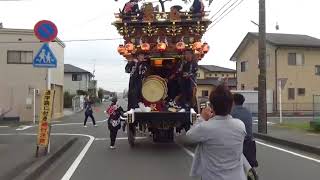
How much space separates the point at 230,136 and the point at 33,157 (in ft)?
32.3

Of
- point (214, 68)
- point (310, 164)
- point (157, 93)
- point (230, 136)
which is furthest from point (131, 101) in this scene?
point (214, 68)

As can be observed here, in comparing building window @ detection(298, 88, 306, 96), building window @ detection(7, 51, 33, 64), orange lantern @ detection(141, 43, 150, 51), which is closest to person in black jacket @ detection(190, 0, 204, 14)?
orange lantern @ detection(141, 43, 150, 51)

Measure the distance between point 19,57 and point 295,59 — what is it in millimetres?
25278

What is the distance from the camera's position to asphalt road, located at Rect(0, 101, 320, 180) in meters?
11.9

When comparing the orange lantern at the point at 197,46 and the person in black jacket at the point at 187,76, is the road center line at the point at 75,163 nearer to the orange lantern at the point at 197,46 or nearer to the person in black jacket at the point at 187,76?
the person in black jacket at the point at 187,76

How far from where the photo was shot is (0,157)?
14156mm

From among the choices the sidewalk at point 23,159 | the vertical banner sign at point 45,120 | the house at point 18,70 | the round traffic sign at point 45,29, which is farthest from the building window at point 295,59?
the vertical banner sign at point 45,120

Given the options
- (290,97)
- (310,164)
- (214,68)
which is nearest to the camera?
(310,164)

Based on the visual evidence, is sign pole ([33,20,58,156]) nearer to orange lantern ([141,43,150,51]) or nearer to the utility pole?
orange lantern ([141,43,150,51])

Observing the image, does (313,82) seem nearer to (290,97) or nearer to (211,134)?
(290,97)

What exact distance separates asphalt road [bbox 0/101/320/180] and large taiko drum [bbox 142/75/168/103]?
1604 millimetres

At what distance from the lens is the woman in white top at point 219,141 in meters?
4.96

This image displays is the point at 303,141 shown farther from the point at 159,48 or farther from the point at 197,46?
the point at 159,48

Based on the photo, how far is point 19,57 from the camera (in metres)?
41.9
